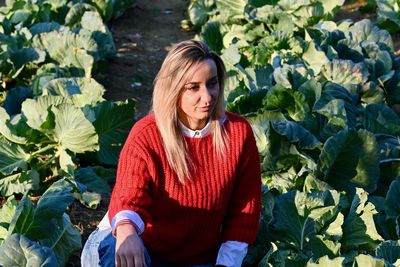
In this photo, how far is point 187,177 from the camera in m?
3.74

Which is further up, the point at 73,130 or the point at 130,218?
the point at 130,218

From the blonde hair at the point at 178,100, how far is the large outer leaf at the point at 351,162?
4.34ft

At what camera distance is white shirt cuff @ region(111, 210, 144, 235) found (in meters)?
3.57

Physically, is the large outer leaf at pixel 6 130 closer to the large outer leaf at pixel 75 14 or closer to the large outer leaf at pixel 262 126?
the large outer leaf at pixel 262 126

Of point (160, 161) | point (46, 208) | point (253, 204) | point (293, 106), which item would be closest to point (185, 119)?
point (160, 161)

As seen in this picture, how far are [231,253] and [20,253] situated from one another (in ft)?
3.06

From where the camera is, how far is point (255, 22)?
8602 mm

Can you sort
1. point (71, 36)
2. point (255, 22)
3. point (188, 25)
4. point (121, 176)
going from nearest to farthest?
point (121, 176) < point (71, 36) < point (255, 22) < point (188, 25)

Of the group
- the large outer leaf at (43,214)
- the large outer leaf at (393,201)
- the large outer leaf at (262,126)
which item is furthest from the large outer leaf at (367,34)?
the large outer leaf at (43,214)

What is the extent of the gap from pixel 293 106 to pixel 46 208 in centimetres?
204

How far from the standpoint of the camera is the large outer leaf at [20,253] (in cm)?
368

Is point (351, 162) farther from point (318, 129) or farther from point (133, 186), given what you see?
point (133, 186)

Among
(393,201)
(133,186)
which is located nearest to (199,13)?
(393,201)

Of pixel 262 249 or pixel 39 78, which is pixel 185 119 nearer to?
pixel 262 249
